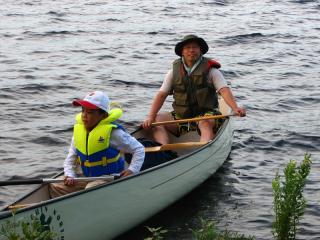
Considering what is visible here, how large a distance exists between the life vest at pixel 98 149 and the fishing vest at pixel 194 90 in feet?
6.91

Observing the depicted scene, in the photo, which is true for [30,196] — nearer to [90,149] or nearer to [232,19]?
[90,149]

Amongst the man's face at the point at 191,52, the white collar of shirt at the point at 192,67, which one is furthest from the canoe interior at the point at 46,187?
the man's face at the point at 191,52

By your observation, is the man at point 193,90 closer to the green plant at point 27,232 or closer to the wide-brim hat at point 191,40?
the wide-brim hat at point 191,40

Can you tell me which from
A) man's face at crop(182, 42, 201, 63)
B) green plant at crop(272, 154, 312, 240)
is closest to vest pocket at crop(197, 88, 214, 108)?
man's face at crop(182, 42, 201, 63)

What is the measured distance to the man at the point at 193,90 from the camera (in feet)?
29.9

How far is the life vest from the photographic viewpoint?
23.6 feet

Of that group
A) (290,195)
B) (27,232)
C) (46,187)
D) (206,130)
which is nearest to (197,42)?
(206,130)

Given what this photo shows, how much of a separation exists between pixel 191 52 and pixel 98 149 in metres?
2.39

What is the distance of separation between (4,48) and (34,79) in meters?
2.89

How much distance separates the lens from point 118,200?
7188 millimetres

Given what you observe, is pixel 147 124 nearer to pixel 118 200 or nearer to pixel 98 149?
pixel 98 149

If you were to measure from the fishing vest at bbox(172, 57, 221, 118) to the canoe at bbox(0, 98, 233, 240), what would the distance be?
479 millimetres

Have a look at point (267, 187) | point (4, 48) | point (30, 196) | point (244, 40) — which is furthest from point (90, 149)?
point (244, 40)

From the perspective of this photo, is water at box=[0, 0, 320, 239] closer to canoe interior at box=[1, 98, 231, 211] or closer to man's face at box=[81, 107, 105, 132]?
canoe interior at box=[1, 98, 231, 211]
